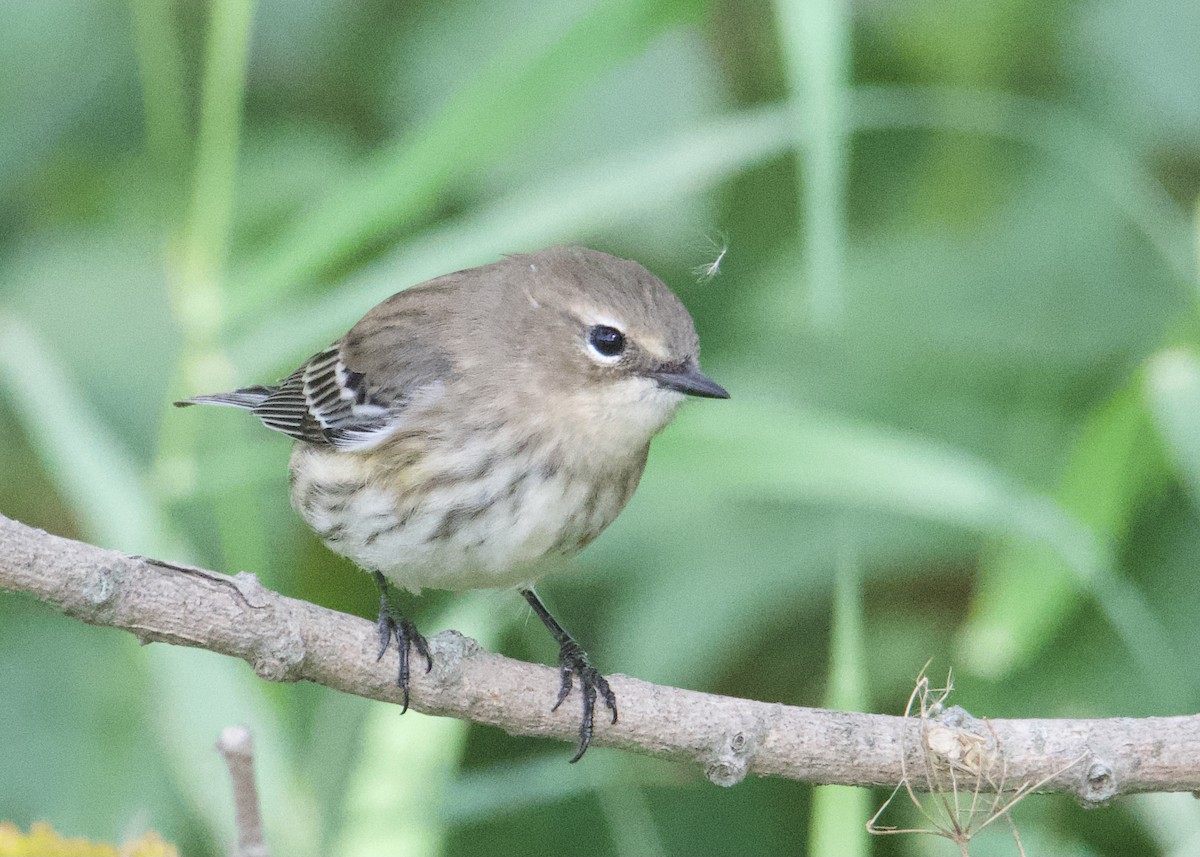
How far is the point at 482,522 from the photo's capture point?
2.48 m

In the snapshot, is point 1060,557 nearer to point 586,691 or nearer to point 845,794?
point 845,794

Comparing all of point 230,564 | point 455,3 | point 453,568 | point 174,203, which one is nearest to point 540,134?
point 455,3

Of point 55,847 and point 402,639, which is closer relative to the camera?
point 55,847

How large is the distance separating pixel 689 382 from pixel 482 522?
43cm

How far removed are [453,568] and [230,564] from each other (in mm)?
934

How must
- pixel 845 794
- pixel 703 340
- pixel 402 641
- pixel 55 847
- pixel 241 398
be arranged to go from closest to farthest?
pixel 55 847 → pixel 402 641 → pixel 845 794 → pixel 241 398 → pixel 703 340

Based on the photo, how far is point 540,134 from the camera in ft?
12.3

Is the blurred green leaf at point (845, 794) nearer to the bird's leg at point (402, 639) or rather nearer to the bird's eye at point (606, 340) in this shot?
the bird's eye at point (606, 340)

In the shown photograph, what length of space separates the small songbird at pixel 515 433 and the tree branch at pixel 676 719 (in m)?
0.25

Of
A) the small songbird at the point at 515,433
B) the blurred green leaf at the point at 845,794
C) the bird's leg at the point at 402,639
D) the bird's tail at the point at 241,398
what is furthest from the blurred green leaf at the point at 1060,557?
the bird's tail at the point at 241,398

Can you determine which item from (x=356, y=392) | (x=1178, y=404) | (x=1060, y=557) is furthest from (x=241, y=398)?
(x=1178, y=404)

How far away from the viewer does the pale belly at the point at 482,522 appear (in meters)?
2.49

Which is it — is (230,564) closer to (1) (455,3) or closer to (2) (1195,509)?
(1) (455,3)

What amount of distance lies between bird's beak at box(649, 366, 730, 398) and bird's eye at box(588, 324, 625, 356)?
89mm
